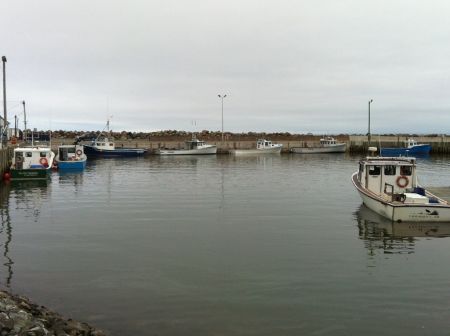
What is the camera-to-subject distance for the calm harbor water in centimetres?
991

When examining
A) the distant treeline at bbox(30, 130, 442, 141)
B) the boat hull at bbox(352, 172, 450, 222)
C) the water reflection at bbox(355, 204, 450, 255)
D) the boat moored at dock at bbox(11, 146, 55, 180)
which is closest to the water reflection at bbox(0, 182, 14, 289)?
the boat moored at dock at bbox(11, 146, 55, 180)

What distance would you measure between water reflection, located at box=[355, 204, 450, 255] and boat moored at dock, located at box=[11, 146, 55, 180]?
89.1 feet

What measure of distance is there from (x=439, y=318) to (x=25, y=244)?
13.9 metres

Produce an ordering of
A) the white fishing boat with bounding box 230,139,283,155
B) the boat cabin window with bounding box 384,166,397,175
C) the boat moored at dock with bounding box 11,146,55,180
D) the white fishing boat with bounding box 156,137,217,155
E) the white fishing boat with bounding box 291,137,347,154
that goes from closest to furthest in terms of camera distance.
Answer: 1. the boat cabin window with bounding box 384,166,397,175
2. the boat moored at dock with bounding box 11,146,55,180
3. the white fishing boat with bounding box 156,137,217,155
4. the white fishing boat with bounding box 230,139,283,155
5. the white fishing boat with bounding box 291,137,347,154

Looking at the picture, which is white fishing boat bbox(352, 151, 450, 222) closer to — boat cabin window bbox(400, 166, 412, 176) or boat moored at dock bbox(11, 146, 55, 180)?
boat cabin window bbox(400, 166, 412, 176)

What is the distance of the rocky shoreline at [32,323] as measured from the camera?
24.8 feet

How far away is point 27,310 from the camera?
8.90m

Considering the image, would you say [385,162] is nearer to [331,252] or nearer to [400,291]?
[331,252]

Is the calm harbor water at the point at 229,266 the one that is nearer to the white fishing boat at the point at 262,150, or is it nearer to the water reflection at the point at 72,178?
the water reflection at the point at 72,178

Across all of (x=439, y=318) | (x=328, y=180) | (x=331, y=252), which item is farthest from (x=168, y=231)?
(x=328, y=180)

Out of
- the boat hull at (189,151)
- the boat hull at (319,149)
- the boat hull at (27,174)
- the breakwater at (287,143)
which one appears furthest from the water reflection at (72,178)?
the boat hull at (319,149)

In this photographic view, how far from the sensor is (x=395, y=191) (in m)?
23.6

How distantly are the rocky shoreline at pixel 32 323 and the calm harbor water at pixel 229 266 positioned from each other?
0.92m

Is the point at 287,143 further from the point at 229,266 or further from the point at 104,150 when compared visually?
the point at 229,266
